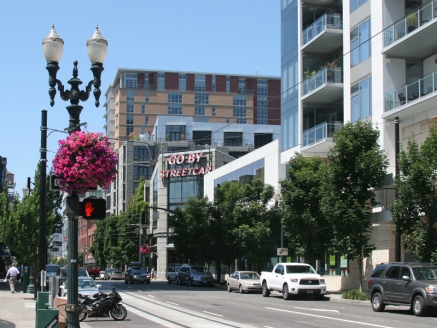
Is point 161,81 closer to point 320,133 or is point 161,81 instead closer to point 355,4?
point 320,133

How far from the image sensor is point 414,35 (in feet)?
107

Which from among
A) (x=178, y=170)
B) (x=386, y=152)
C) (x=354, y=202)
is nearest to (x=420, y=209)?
(x=354, y=202)

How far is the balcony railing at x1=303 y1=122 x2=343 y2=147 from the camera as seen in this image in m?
40.8

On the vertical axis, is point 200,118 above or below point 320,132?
above

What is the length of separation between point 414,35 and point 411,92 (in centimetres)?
289

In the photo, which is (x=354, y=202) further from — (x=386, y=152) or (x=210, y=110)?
(x=210, y=110)

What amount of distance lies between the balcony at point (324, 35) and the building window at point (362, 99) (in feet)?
14.5

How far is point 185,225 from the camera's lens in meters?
56.3

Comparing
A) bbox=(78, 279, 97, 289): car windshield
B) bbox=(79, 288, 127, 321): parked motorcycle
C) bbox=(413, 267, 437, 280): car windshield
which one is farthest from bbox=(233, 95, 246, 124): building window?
bbox=(79, 288, 127, 321): parked motorcycle

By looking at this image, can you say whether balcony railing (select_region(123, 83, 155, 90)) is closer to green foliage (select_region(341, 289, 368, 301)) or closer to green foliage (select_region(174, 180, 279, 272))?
green foliage (select_region(174, 180, 279, 272))

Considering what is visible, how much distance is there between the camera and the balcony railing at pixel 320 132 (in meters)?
40.8

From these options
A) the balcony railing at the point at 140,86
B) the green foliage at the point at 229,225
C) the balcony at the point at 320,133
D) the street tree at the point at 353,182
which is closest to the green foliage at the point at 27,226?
the street tree at the point at 353,182

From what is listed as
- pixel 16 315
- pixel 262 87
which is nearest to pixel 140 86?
pixel 262 87

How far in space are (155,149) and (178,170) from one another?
28003 mm
